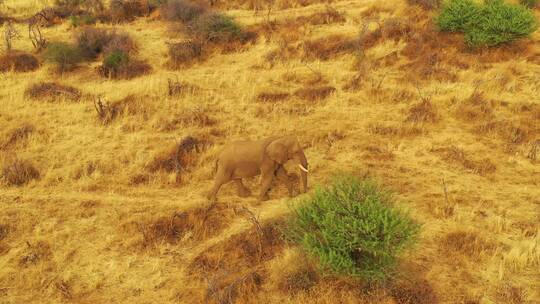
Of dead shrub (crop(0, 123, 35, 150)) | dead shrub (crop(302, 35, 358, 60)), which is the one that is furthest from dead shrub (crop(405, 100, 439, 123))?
dead shrub (crop(0, 123, 35, 150))

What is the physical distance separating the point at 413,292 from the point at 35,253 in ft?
19.5

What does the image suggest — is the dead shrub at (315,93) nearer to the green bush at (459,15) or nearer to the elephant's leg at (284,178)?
the elephant's leg at (284,178)

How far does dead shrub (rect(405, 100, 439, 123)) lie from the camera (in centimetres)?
1205

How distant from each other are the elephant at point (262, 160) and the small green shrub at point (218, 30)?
10.5 metres

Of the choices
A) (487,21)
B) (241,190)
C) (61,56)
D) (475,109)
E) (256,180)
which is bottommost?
(256,180)

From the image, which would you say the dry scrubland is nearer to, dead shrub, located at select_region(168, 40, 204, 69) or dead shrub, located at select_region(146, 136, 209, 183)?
dead shrub, located at select_region(146, 136, 209, 183)

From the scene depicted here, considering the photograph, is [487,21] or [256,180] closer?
[256,180]

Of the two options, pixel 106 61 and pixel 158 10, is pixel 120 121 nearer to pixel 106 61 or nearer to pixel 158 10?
pixel 106 61

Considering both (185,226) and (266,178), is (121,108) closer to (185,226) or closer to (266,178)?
(185,226)

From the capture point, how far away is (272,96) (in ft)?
46.0

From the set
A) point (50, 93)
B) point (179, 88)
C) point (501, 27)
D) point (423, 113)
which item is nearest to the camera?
point (423, 113)

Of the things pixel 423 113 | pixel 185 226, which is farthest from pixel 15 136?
pixel 423 113

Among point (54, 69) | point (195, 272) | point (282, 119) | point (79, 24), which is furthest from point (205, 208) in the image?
point (79, 24)

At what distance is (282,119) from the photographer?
1260 cm
